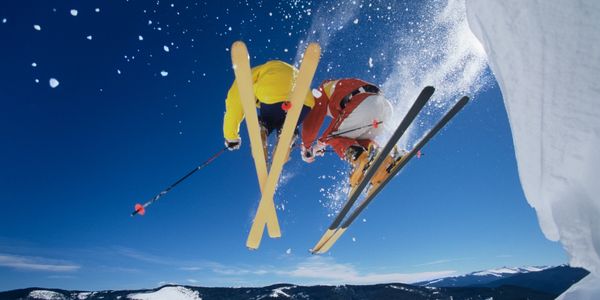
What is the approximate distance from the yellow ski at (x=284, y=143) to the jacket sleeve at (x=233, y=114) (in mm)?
726

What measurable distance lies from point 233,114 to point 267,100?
641 mm

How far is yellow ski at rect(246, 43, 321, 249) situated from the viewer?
139 inches

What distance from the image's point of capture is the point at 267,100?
4.30 metres

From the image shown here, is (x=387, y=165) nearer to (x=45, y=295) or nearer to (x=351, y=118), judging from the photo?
(x=351, y=118)

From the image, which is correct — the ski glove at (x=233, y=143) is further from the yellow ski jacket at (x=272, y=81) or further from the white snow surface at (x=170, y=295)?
the white snow surface at (x=170, y=295)

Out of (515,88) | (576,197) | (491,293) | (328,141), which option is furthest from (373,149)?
(491,293)

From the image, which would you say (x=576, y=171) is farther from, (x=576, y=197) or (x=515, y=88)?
(x=515, y=88)

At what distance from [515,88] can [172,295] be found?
123014mm

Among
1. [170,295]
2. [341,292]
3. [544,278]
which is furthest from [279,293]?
[544,278]

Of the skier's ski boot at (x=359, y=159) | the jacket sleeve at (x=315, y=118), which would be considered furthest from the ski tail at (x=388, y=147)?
the jacket sleeve at (x=315, y=118)

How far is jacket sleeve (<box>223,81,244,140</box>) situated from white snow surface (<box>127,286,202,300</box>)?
106804 mm

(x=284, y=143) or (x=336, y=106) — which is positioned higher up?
(x=336, y=106)

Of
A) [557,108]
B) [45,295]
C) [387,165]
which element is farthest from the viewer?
[45,295]

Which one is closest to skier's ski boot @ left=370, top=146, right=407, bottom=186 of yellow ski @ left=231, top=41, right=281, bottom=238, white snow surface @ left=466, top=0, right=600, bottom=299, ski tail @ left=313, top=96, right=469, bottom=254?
ski tail @ left=313, top=96, right=469, bottom=254
